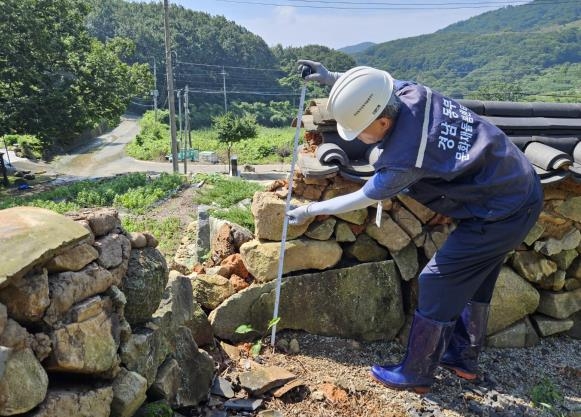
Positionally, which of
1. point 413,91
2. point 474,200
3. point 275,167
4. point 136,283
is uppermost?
point 413,91

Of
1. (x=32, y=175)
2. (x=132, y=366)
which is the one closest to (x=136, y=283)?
(x=132, y=366)

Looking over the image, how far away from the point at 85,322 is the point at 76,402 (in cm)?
32

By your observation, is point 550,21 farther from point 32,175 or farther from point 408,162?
point 408,162

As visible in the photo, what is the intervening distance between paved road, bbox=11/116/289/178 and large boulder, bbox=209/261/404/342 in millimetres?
23948

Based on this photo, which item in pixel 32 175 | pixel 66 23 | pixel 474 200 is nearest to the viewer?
pixel 474 200

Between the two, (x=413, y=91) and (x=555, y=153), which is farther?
(x=555, y=153)

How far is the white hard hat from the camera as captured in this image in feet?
8.70

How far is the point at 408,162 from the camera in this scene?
2.57 meters

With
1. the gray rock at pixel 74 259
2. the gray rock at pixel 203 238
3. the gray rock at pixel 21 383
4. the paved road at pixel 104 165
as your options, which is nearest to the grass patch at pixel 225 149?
the paved road at pixel 104 165

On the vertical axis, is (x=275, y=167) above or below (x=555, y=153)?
below

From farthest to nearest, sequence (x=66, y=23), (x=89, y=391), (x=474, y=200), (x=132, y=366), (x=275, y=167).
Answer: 1. (x=275, y=167)
2. (x=66, y=23)
3. (x=474, y=200)
4. (x=132, y=366)
5. (x=89, y=391)

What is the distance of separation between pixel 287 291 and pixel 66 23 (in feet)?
83.2

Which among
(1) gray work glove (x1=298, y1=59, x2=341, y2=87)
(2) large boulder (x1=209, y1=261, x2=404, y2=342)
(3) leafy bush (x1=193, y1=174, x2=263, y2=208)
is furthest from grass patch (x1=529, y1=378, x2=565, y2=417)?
(3) leafy bush (x1=193, y1=174, x2=263, y2=208)

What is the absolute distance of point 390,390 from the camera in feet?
10.7
